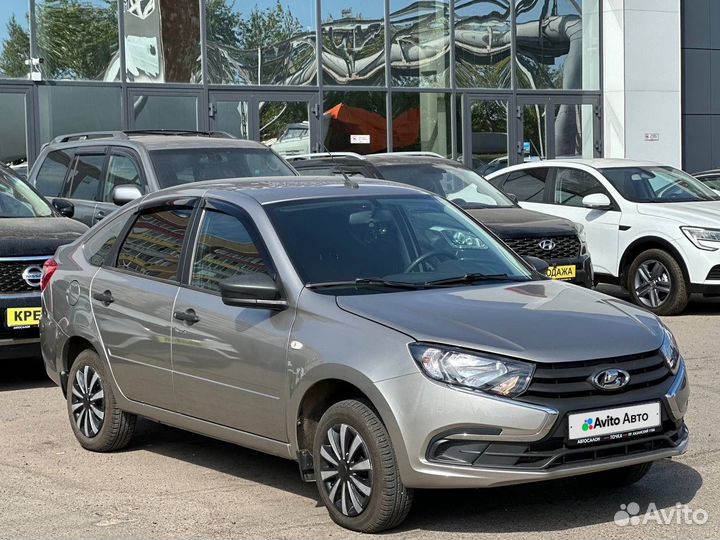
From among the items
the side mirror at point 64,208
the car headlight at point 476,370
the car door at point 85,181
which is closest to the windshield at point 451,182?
the car door at point 85,181

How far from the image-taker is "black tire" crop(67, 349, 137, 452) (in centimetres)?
725

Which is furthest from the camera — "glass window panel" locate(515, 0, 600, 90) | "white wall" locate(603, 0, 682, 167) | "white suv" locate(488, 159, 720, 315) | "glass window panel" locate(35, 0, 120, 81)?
"white wall" locate(603, 0, 682, 167)

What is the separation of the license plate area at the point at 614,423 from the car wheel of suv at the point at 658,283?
7758 mm

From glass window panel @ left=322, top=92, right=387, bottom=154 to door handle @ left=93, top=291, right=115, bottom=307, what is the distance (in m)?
15.2

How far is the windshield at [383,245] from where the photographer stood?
6.19 metres

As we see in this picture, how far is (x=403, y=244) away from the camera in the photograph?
6516 mm

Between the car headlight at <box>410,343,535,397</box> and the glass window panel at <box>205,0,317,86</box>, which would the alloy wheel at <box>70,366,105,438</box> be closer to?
the car headlight at <box>410,343,535,397</box>

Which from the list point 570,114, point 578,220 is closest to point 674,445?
point 578,220

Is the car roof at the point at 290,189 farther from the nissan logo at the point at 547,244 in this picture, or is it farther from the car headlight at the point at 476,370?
the nissan logo at the point at 547,244

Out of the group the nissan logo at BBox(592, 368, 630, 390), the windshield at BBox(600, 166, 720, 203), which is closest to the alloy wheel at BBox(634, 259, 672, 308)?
the windshield at BBox(600, 166, 720, 203)

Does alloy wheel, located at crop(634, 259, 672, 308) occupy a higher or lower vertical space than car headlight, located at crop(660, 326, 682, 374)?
lower

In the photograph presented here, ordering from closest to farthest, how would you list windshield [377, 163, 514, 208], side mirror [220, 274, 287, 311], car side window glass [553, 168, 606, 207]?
1. side mirror [220, 274, 287, 311]
2. windshield [377, 163, 514, 208]
3. car side window glass [553, 168, 606, 207]

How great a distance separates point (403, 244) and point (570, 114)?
19574mm

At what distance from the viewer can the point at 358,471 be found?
554cm
